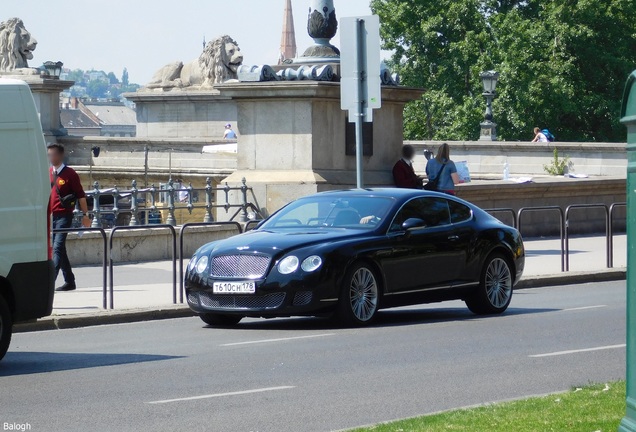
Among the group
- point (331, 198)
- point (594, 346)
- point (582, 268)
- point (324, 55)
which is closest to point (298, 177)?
point (324, 55)

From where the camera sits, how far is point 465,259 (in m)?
16.0

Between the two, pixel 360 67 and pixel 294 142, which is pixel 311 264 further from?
pixel 294 142

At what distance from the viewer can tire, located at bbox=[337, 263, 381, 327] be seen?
576 inches

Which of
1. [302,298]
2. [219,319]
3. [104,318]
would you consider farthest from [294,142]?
[302,298]

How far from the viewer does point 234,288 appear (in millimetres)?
14477

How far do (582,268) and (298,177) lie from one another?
4634 mm

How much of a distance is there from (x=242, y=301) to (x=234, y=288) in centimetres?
16

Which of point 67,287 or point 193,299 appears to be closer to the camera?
point 193,299

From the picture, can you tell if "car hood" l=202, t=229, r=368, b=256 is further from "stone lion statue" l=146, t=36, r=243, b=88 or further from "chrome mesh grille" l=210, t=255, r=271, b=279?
"stone lion statue" l=146, t=36, r=243, b=88

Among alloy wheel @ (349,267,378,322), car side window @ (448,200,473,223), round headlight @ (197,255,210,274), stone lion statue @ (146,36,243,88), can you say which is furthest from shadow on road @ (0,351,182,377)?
stone lion statue @ (146,36,243,88)

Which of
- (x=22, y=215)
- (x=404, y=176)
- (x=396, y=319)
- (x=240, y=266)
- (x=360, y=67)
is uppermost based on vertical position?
(x=360, y=67)

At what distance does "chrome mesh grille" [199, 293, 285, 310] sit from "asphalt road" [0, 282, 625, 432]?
28 cm

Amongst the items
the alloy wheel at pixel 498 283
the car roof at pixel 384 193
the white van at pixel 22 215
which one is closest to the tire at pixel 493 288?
the alloy wheel at pixel 498 283

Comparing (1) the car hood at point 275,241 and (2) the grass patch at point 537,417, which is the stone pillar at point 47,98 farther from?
(2) the grass patch at point 537,417
